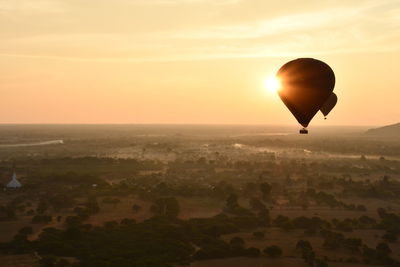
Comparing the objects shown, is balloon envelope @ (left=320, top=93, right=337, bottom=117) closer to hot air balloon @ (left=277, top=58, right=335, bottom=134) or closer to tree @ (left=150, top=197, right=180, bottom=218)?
hot air balloon @ (left=277, top=58, right=335, bottom=134)

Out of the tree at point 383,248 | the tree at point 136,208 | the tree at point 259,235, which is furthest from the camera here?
the tree at point 136,208

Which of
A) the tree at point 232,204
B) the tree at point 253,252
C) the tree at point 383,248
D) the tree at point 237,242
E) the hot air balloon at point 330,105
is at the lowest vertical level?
the tree at point 253,252

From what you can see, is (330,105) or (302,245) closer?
(302,245)

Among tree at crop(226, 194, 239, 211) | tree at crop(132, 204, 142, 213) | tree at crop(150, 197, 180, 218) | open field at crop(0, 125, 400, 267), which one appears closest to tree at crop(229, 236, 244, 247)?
open field at crop(0, 125, 400, 267)

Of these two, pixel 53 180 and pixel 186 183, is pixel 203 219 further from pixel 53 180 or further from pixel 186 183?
pixel 53 180

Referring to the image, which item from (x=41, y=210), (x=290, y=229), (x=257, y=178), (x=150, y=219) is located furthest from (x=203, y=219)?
(x=257, y=178)

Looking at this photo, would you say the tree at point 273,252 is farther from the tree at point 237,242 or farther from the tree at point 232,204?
the tree at point 232,204

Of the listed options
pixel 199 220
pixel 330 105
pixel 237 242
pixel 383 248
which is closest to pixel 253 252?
pixel 237 242

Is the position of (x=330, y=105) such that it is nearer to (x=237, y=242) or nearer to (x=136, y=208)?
(x=237, y=242)

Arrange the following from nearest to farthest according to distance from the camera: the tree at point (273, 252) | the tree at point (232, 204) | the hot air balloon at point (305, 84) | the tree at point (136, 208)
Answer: the hot air balloon at point (305, 84)
the tree at point (273, 252)
the tree at point (136, 208)
the tree at point (232, 204)

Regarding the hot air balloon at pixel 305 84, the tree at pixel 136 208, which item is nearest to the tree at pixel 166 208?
the tree at pixel 136 208

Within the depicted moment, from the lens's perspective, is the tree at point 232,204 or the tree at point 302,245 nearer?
the tree at point 302,245
